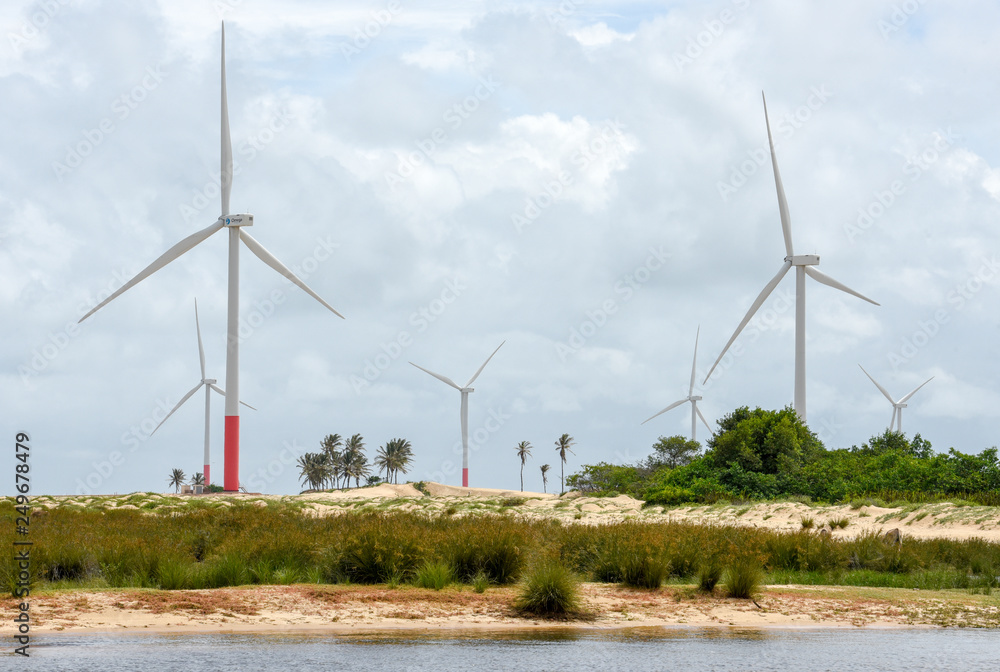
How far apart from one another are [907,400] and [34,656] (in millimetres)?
104096

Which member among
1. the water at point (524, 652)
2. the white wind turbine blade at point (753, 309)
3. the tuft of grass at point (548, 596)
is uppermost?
the white wind turbine blade at point (753, 309)

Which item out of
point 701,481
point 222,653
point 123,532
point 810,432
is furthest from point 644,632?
point 810,432

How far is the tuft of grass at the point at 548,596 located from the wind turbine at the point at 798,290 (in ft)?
173

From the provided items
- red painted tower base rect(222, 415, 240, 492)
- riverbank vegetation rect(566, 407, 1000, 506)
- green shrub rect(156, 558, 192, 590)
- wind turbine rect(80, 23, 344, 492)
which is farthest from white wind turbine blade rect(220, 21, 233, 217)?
green shrub rect(156, 558, 192, 590)

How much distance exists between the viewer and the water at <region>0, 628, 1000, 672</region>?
50.9ft

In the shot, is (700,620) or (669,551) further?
(669,551)

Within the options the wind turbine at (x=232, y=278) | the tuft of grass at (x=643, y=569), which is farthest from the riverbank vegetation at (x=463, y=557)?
the wind turbine at (x=232, y=278)

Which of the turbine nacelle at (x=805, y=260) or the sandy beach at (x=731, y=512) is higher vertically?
the turbine nacelle at (x=805, y=260)

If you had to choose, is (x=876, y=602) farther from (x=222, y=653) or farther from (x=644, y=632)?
(x=222, y=653)

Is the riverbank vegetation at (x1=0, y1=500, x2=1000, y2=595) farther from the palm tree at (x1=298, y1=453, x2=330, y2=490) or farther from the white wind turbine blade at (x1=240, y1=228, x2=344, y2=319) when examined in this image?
the palm tree at (x1=298, y1=453, x2=330, y2=490)

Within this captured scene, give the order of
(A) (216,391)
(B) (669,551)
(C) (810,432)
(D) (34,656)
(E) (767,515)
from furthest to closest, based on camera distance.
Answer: (A) (216,391), (C) (810,432), (E) (767,515), (B) (669,551), (D) (34,656)

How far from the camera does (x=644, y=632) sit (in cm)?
1975

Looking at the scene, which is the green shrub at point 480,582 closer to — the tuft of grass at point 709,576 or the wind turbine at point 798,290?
the tuft of grass at point 709,576

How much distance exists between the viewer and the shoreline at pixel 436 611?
1952 cm
